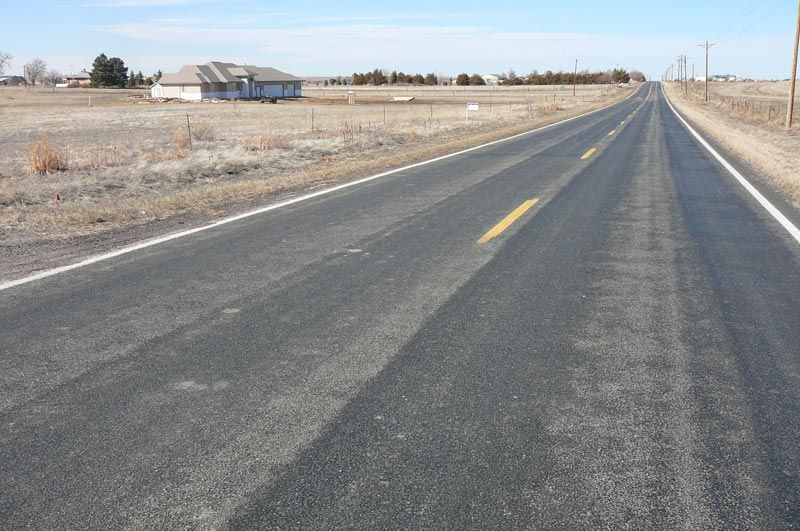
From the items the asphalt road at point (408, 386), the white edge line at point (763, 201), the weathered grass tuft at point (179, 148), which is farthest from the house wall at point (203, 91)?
the asphalt road at point (408, 386)

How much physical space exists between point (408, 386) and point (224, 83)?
305 feet

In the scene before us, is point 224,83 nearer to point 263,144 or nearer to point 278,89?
point 278,89

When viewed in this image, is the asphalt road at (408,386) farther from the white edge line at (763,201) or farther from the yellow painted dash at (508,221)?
the white edge line at (763,201)

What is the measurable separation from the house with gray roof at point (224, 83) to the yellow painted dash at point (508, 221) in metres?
83.8

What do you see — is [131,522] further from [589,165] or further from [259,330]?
[589,165]

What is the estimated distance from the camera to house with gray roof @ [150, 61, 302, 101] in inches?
3462

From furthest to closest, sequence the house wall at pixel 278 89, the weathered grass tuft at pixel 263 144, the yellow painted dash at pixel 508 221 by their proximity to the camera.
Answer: the house wall at pixel 278 89
the weathered grass tuft at pixel 263 144
the yellow painted dash at pixel 508 221

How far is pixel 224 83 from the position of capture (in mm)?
90750

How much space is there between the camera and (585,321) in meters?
5.16

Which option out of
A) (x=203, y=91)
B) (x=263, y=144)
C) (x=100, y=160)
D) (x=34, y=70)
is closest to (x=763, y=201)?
(x=263, y=144)

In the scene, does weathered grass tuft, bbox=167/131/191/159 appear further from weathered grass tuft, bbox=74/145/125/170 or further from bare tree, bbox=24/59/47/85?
bare tree, bbox=24/59/47/85

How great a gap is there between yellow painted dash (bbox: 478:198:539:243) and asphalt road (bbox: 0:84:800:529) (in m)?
0.27

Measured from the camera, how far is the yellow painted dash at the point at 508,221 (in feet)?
26.6

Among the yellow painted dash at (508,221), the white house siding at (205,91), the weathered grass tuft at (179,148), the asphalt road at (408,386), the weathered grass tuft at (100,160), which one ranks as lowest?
the asphalt road at (408,386)
